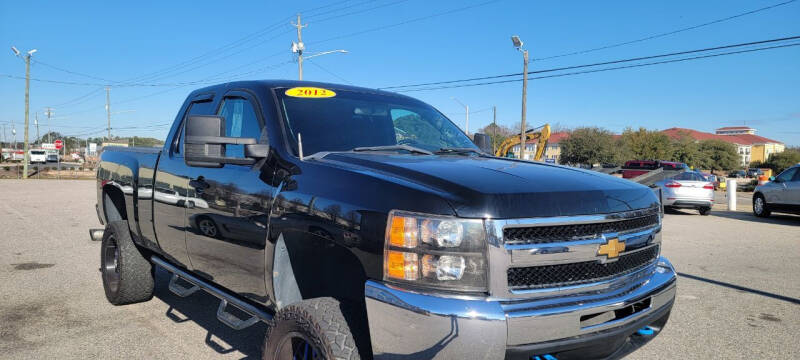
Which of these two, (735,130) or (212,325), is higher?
(735,130)

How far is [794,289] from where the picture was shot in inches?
229

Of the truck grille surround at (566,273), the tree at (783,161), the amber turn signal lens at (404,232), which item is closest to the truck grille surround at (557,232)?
the truck grille surround at (566,273)

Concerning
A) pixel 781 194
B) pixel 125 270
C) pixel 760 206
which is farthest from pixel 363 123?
pixel 760 206

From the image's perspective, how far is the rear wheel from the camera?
1433 centimetres

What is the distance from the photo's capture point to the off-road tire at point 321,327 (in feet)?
6.83

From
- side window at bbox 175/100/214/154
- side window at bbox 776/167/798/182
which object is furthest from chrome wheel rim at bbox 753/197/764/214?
side window at bbox 175/100/214/154

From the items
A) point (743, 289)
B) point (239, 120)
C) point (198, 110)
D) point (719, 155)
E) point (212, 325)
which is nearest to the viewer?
point (239, 120)

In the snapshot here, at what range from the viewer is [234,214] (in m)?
2.90

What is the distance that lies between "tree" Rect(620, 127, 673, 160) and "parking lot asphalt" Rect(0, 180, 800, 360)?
70053 mm

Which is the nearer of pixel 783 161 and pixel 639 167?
pixel 639 167

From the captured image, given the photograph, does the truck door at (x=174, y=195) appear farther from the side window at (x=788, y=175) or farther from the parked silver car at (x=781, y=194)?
the side window at (x=788, y=175)

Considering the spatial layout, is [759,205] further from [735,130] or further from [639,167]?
[735,130]

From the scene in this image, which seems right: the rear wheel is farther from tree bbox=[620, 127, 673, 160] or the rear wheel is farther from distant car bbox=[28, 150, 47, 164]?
distant car bbox=[28, 150, 47, 164]

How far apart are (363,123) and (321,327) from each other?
5.05ft
